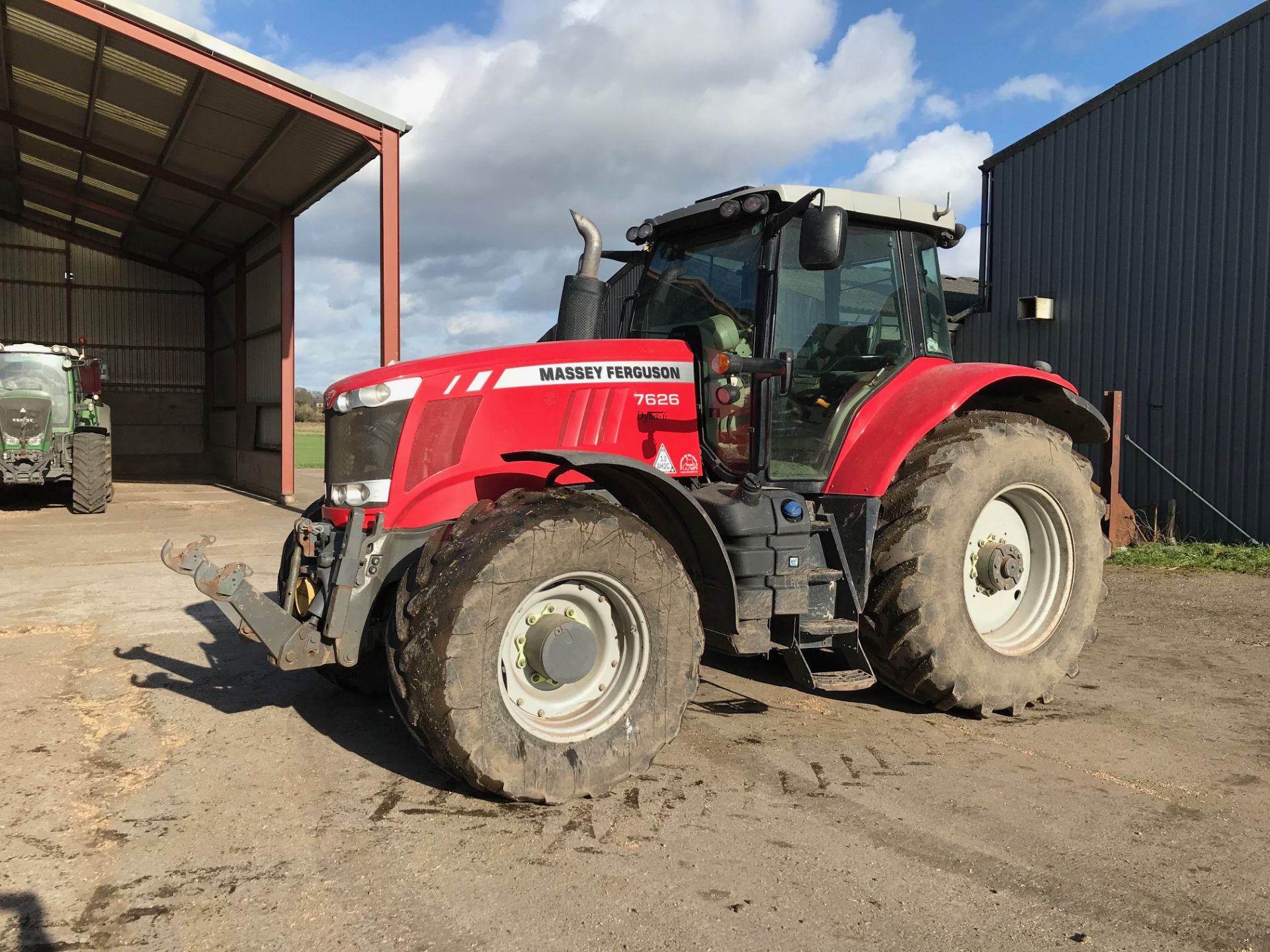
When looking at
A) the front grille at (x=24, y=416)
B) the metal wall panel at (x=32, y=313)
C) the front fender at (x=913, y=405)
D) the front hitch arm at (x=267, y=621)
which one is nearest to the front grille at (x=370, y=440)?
the front hitch arm at (x=267, y=621)

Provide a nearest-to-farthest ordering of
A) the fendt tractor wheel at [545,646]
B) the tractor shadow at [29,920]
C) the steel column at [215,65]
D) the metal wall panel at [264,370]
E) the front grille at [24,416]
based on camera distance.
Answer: the tractor shadow at [29,920], the fendt tractor wheel at [545,646], the steel column at [215,65], the front grille at [24,416], the metal wall panel at [264,370]

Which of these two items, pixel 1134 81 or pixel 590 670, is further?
pixel 1134 81

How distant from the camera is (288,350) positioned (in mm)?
17078

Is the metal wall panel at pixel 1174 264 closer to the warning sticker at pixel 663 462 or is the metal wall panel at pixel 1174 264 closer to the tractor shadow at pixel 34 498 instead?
the warning sticker at pixel 663 462

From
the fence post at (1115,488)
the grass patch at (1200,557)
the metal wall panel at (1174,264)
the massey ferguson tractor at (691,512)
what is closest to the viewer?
the massey ferguson tractor at (691,512)

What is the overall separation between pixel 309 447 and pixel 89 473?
19.6 meters

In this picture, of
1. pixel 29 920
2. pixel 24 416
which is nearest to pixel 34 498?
pixel 24 416

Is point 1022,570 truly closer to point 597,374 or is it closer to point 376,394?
point 597,374

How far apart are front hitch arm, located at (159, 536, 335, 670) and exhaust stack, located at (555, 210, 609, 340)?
1.93 meters

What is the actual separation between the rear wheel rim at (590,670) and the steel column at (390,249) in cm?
922

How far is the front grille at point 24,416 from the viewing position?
1502cm

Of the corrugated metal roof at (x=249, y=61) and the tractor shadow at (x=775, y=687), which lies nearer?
the tractor shadow at (x=775, y=687)

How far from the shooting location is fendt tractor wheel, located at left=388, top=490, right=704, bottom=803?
10.4ft

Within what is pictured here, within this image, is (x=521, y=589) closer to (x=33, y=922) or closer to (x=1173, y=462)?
(x=33, y=922)
